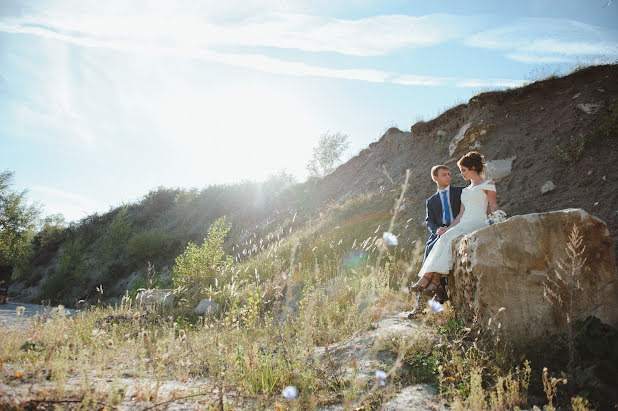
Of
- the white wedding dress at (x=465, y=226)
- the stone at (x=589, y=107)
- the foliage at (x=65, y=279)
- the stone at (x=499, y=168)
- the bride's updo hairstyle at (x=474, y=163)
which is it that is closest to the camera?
the white wedding dress at (x=465, y=226)

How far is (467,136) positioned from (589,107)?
2.86m

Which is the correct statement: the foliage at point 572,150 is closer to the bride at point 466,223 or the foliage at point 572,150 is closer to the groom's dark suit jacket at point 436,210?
the groom's dark suit jacket at point 436,210

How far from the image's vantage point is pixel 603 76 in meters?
8.38

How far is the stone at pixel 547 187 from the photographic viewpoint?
693 cm

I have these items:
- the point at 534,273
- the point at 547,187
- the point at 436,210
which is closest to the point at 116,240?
the point at 436,210

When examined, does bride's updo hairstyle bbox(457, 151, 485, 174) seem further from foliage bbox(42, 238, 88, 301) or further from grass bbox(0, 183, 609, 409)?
foliage bbox(42, 238, 88, 301)

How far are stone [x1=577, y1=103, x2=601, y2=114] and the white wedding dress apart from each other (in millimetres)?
6135

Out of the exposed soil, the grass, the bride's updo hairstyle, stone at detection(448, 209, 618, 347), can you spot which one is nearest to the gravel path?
the grass

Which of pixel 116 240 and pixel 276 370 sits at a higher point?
pixel 116 240

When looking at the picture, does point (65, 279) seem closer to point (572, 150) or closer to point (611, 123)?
point (572, 150)

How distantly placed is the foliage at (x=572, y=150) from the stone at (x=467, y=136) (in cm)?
228

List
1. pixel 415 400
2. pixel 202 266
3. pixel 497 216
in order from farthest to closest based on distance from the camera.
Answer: pixel 202 266 → pixel 497 216 → pixel 415 400

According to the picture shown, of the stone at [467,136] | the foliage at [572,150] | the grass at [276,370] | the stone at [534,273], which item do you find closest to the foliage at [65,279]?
the grass at [276,370]

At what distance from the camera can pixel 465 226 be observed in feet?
13.8
